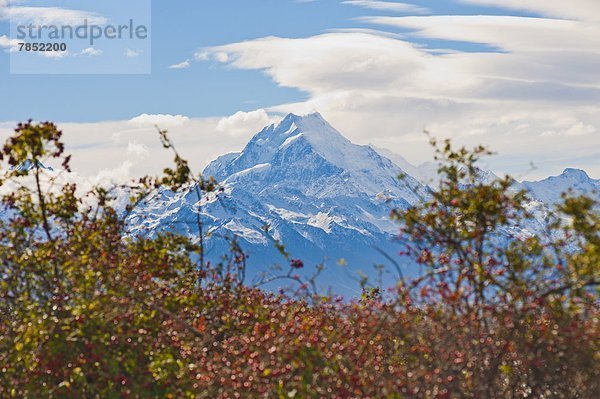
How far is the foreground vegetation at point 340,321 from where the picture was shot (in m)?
12.9

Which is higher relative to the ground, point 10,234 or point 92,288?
point 10,234

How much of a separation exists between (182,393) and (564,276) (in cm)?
638

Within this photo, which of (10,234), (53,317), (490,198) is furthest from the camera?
(10,234)

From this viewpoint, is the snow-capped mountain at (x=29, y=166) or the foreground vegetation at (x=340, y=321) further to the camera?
the snow-capped mountain at (x=29, y=166)

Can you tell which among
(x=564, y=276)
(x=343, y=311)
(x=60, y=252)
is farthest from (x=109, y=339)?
(x=564, y=276)

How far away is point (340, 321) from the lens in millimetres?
15672

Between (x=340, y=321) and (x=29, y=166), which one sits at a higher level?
(x=29, y=166)

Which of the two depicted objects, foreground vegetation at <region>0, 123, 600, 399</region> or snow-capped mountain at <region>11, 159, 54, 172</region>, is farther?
snow-capped mountain at <region>11, 159, 54, 172</region>

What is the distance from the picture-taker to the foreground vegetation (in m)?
12.9

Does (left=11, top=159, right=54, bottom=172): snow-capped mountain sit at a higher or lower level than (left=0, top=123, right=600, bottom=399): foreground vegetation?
higher

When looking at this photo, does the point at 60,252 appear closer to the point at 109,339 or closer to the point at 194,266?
the point at 109,339

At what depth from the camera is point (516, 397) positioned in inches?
587

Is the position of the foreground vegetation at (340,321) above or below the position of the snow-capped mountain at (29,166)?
below

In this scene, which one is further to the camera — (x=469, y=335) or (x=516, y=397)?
(x=516, y=397)
